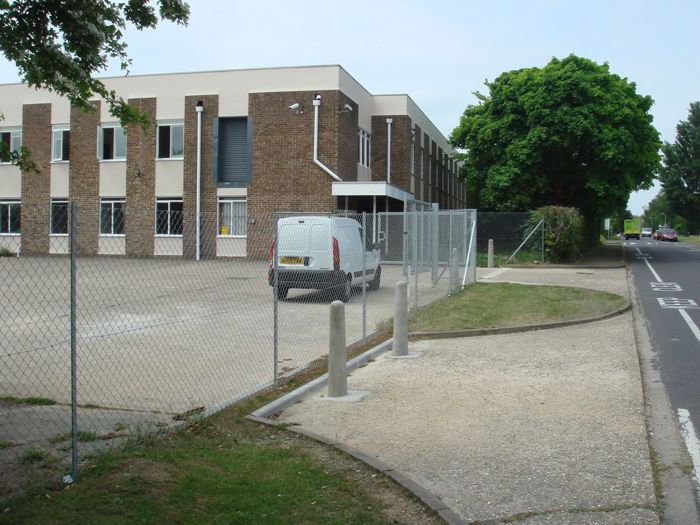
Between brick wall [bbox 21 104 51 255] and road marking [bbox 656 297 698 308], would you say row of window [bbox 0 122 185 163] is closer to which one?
brick wall [bbox 21 104 51 255]

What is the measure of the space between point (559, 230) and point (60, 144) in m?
22.0

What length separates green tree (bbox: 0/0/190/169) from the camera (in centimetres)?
623

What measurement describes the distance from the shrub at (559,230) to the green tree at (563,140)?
393 cm

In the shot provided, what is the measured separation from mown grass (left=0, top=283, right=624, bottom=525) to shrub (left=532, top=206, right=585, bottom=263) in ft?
81.5

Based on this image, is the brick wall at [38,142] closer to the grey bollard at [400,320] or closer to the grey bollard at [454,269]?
the grey bollard at [454,269]

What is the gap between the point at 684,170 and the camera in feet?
314

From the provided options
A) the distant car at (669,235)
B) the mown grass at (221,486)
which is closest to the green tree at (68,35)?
the mown grass at (221,486)

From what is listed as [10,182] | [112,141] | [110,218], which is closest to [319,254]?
[110,218]

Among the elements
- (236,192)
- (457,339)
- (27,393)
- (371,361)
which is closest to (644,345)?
(457,339)

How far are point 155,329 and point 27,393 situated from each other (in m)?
3.94

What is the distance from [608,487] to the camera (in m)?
5.01

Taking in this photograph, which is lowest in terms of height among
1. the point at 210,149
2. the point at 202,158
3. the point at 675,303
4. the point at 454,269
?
the point at 675,303

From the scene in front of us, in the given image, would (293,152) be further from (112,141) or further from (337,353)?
(337,353)

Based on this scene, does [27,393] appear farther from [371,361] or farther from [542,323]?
[542,323]
